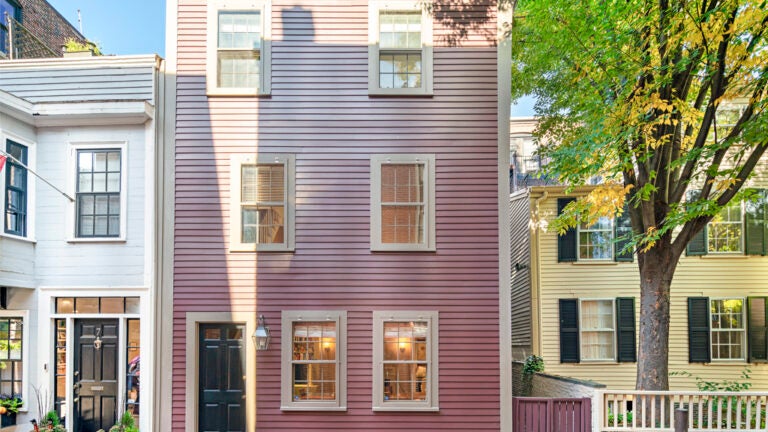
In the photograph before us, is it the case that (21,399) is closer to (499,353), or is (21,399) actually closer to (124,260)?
(124,260)

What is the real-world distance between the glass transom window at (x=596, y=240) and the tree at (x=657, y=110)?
9.78ft

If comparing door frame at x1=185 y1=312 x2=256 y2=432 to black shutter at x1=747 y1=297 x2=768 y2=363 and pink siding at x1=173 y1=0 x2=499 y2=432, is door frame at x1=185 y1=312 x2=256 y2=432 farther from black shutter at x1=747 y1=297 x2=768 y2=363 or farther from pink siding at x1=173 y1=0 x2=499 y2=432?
black shutter at x1=747 y1=297 x2=768 y2=363

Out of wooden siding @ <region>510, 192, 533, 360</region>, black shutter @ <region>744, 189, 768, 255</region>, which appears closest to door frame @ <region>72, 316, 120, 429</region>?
wooden siding @ <region>510, 192, 533, 360</region>

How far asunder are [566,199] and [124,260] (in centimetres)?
961

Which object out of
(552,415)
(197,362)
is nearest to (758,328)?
(552,415)

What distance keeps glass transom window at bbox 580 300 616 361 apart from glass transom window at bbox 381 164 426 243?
5.59 metres

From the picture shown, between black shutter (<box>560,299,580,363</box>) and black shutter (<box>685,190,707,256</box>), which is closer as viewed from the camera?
black shutter (<box>560,299,580,363</box>)

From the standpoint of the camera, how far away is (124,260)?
28.3 ft

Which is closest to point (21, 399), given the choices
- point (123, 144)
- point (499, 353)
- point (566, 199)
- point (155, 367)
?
point (155, 367)

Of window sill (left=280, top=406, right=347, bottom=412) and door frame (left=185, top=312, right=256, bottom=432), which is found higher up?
door frame (left=185, top=312, right=256, bottom=432)

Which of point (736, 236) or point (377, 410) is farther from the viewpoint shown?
point (736, 236)

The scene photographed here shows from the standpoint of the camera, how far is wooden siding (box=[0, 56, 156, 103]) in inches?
350

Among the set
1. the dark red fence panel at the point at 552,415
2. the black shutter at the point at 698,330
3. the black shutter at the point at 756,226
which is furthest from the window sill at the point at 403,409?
the black shutter at the point at 756,226

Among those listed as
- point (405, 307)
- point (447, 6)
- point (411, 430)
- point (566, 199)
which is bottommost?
point (411, 430)
